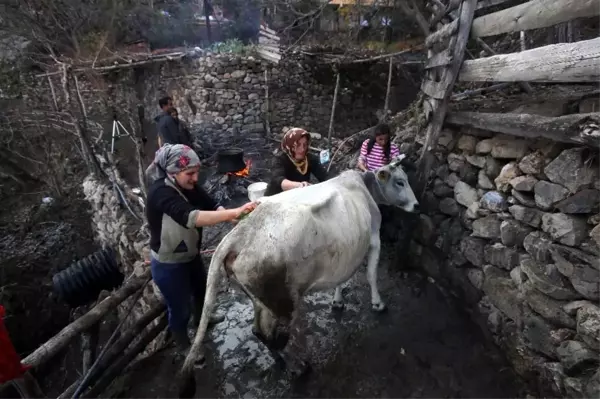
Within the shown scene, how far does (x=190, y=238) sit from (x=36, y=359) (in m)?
1.32

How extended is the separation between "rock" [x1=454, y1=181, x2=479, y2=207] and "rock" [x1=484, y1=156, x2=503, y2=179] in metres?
0.30

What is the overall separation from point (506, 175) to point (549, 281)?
929 mm

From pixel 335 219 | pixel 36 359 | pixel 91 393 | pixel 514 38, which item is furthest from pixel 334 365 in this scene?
pixel 514 38

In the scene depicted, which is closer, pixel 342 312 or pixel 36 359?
pixel 36 359

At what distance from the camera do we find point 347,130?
12914mm

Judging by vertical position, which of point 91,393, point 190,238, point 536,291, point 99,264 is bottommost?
point 91,393

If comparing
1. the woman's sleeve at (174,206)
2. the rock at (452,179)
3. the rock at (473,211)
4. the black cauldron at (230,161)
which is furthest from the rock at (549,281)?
the black cauldron at (230,161)

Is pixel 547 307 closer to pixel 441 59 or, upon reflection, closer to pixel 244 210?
pixel 244 210

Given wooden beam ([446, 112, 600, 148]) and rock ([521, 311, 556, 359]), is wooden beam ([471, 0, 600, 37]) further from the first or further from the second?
rock ([521, 311, 556, 359])

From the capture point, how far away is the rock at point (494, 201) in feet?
10.5

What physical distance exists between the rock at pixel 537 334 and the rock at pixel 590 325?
0.29 m

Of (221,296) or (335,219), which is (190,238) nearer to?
(335,219)

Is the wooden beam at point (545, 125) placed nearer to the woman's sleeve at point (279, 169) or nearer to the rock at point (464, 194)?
the rock at point (464, 194)

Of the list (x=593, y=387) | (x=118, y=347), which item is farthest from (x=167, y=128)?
(x=593, y=387)
